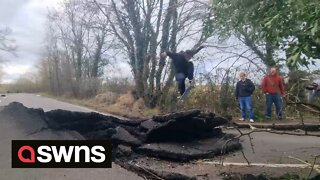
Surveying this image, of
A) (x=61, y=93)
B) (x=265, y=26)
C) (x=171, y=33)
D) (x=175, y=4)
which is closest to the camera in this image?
(x=265, y=26)

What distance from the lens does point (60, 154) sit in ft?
18.8

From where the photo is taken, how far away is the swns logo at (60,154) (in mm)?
5660

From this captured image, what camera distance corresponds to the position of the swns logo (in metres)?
5.66

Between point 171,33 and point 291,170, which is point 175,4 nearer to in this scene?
point 171,33

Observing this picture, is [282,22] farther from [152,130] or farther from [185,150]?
[152,130]

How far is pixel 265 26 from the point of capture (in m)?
5.48

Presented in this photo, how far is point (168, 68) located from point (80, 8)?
5705 millimetres

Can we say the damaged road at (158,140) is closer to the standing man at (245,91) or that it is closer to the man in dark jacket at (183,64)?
the standing man at (245,91)

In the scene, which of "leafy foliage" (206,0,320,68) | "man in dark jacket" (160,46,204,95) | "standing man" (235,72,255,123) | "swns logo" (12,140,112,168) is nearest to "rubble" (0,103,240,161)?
"swns logo" (12,140,112,168)

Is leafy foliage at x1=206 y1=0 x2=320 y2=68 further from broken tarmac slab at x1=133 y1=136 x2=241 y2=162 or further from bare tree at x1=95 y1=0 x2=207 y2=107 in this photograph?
bare tree at x1=95 y1=0 x2=207 y2=107

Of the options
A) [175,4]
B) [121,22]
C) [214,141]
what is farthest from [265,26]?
[121,22]

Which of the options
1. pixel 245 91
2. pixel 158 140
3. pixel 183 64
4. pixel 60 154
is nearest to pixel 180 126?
pixel 158 140

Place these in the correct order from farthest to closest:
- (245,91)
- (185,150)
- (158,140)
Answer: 1. (245,91)
2. (158,140)
3. (185,150)

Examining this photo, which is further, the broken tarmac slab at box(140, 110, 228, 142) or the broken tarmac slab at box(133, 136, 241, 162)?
the broken tarmac slab at box(140, 110, 228, 142)
